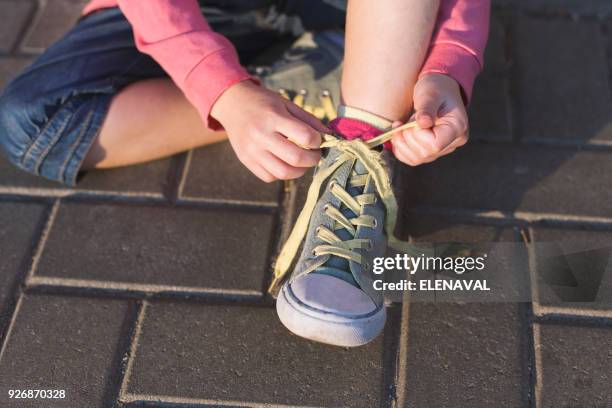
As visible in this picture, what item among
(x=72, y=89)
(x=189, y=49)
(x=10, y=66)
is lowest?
(x=10, y=66)

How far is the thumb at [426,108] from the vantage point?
1049 mm

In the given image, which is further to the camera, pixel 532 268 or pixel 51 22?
pixel 51 22

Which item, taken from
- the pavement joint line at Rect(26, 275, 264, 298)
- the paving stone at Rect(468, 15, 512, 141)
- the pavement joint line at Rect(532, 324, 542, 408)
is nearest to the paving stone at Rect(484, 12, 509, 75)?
the paving stone at Rect(468, 15, 512, 141)

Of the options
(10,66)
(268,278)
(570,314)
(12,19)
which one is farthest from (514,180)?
(12,19)

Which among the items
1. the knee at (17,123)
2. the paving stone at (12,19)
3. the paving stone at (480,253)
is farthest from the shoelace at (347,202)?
the paving stone at (12,19)

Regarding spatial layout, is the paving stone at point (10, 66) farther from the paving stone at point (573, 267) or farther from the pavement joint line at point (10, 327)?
the paving stone at point (573, 267)

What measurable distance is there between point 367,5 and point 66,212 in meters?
0.68

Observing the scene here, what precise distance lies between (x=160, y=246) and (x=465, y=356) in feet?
1.85

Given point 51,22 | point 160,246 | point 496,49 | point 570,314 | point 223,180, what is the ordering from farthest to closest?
point 51,22 → point 496,49 → point 223,180 → point 160,246 → point 570,314

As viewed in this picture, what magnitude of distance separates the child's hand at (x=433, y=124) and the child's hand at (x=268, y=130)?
0.46 ft

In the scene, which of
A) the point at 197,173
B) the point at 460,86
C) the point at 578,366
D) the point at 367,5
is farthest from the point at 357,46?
the point at 578,366

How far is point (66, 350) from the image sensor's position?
118 centimetres

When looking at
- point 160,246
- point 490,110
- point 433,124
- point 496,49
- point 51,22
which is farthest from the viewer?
point 51,22

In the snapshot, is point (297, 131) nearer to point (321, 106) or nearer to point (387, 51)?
point (387, 51)
